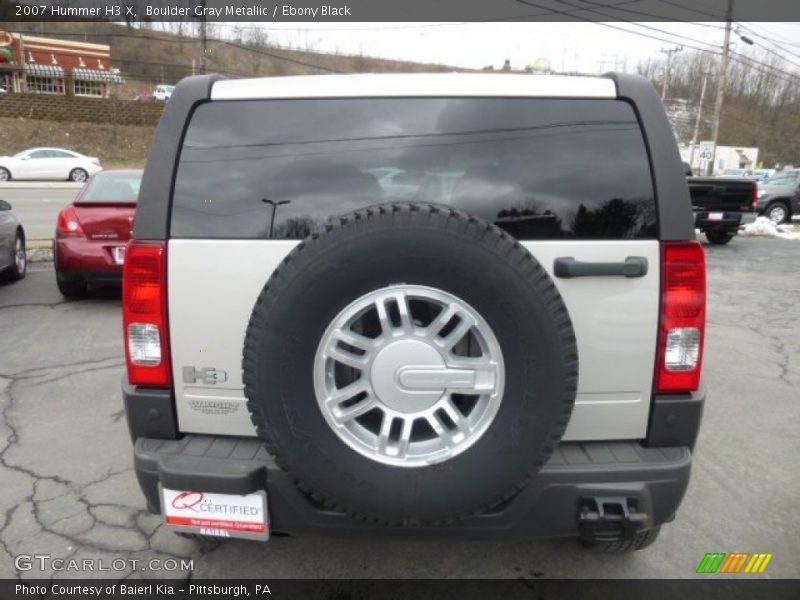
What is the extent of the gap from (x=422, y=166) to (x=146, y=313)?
1081mm

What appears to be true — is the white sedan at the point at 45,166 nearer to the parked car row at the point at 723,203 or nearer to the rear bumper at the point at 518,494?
the parked car row at the point at 723,203

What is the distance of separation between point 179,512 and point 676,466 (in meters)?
1.66

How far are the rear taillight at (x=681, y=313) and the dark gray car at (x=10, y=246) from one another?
7108 millimetres

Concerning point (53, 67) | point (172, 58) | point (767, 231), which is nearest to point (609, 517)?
point (767, 231)

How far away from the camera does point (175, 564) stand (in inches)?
96.0

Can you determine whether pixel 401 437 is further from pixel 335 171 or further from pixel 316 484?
pixel 335 171

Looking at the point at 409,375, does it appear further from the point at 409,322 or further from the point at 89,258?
the point at 89,258

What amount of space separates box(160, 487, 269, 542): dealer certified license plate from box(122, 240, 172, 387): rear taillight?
404mm

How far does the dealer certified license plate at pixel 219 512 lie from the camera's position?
191 centimetres

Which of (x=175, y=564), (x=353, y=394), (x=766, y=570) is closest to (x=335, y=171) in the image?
(x=353, y=394)

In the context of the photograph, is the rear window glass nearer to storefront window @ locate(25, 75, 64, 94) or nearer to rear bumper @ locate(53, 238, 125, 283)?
rear bumper @ locate(53, 238, 125, 283)

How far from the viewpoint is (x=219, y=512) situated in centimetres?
192

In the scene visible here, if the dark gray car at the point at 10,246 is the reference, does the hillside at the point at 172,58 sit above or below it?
above

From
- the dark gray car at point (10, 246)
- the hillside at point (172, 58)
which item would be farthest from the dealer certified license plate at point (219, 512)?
the hillside at point (172, 58)
